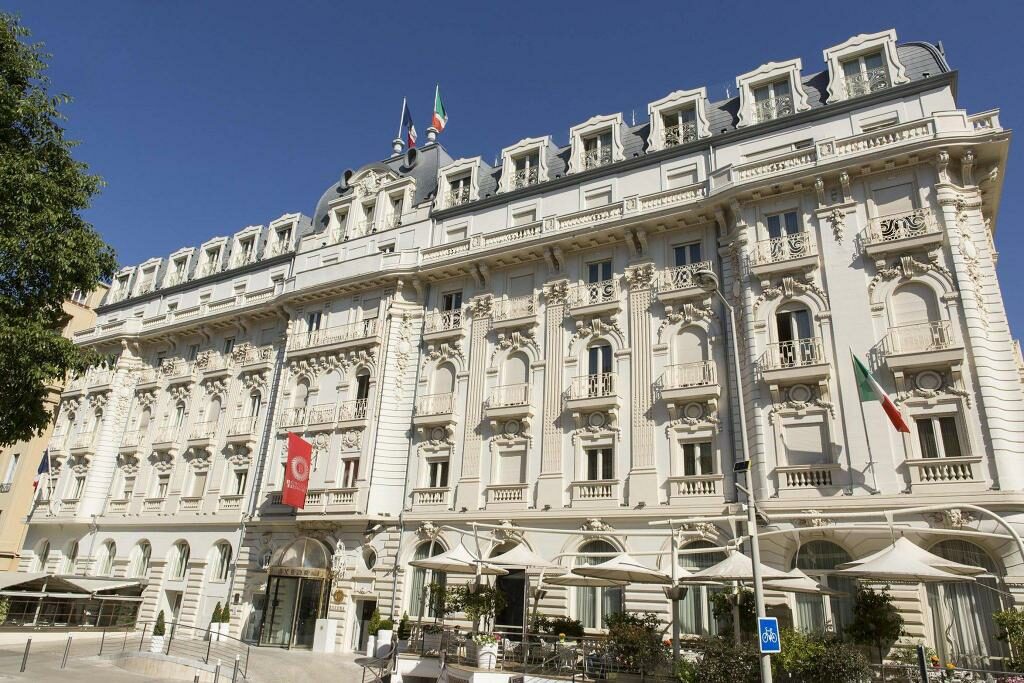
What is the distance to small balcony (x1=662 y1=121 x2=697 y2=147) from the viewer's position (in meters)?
29.4

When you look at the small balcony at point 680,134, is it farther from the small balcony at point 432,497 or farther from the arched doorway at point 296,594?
the arched doorway at point 296,594

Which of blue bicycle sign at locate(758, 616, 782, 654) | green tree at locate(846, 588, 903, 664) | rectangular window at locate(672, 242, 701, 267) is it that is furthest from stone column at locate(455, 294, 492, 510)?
blue bicycle sign at locate(758, 616, 782, 654)

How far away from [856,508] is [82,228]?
23.6 m

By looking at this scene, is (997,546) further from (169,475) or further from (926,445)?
(169,475)

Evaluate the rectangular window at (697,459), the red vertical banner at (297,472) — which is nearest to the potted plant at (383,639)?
the red vertical banner at (297,472)

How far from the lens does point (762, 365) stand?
76.4ft

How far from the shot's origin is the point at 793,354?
23047 millimetres

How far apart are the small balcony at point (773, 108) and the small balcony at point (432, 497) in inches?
795

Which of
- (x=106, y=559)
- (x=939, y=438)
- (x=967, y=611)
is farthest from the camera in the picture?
(x=106, y=559)

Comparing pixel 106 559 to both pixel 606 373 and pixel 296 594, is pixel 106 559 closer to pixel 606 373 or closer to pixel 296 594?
pixel 296 594

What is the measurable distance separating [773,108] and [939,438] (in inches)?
580

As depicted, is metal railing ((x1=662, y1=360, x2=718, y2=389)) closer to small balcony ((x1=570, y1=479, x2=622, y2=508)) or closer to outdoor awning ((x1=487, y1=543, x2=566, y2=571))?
small balcony ((x1=570, y1=479, x2=622, y2=508))

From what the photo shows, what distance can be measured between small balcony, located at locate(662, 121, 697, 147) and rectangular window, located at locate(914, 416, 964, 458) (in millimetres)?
14964

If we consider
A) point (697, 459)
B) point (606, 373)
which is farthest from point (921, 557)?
point (606, 373)
